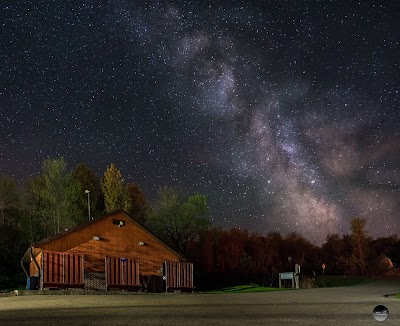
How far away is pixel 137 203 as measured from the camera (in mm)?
76000

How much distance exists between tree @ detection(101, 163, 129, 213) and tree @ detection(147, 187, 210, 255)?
461 centimetres

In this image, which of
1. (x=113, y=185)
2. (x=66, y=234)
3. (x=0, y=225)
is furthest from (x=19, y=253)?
(x=66, y=234)

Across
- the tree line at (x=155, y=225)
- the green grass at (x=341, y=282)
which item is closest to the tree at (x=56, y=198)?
the tree line at (x=155, y=225)

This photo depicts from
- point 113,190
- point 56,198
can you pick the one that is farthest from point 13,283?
point 113,190

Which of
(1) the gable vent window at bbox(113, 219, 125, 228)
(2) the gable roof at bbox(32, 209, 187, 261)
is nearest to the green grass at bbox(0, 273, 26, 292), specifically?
(2) the gable roof at bbox(32, 209, 187, 261)

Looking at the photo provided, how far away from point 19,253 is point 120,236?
20.9 metres

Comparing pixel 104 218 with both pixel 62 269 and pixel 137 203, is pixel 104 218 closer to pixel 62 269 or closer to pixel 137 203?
pixel 62 269

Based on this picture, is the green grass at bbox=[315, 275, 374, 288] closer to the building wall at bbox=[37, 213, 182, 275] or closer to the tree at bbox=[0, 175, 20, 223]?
the building wall at bbox=[37, 213, 182, 275]

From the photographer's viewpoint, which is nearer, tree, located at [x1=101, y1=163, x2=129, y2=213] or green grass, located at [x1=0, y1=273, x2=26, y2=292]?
green grass, located at [x1=0, y1=273, x2=26, y2=292]

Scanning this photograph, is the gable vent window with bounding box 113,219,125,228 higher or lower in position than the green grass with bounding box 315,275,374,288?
higher

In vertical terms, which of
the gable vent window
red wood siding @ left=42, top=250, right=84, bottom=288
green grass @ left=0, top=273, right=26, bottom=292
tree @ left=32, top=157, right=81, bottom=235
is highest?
tree @ left=32, top=157, right=81, bottom=235

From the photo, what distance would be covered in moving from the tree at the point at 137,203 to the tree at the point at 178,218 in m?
7.01

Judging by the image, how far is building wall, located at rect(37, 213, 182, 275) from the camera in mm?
35469

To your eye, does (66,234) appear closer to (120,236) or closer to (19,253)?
(120,236)
